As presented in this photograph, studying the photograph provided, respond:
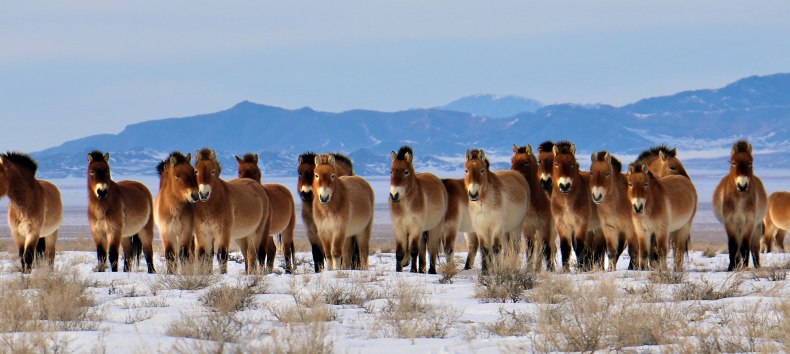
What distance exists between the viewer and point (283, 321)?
8.90 meters

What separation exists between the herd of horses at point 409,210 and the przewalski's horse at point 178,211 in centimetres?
2

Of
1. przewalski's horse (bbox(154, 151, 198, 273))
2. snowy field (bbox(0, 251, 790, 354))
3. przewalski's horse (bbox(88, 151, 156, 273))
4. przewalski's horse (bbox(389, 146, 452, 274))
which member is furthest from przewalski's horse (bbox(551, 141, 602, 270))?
przewalski's horse (bbox(88, 151, 156, 273))

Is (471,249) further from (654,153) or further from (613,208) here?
(654,153)

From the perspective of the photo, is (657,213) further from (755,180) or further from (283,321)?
(283,321)

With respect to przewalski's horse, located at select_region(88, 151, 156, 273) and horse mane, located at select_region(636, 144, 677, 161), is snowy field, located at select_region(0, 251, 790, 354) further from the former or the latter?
horse mane, located at select_region(636, 144, 677, 161)

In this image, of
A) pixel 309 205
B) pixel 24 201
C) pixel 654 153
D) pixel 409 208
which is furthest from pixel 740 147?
pixel 24 201

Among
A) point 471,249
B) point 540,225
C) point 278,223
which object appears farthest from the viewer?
point 471,249

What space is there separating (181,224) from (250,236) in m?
2.10

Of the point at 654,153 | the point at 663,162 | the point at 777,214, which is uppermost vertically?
the point at 654,153

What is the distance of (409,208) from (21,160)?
5676 mm

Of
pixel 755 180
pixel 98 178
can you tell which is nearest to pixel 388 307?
pixel 98 178

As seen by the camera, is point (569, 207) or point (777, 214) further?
point (777, 214)

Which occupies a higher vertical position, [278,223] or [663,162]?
[663,162]

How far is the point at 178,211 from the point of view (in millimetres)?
13992
